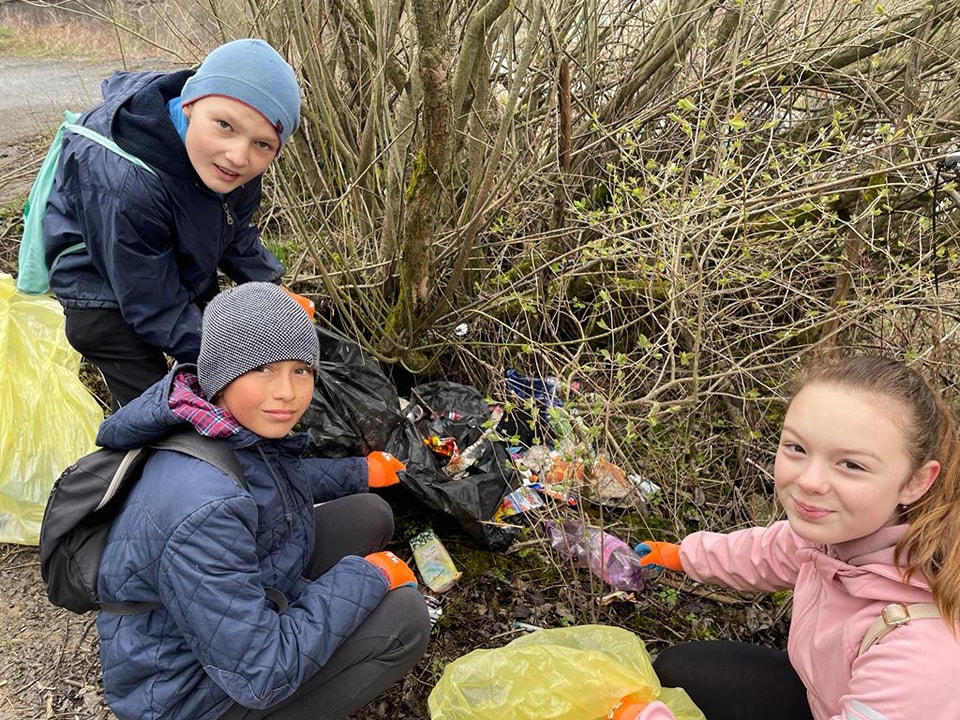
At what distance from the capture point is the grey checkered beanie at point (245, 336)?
61.3 inches

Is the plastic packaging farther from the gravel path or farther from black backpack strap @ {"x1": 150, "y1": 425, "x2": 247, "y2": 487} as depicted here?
the gravel path

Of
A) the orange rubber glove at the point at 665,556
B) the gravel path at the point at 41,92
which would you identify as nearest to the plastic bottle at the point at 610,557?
the orange rubber glove at the point at 665,556

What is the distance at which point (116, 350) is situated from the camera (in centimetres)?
219

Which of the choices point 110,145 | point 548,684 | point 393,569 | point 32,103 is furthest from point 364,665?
point 32,103

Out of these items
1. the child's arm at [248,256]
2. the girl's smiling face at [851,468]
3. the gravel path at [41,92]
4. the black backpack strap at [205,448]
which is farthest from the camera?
the gravel path at [41,92]

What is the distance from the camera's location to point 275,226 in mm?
3965

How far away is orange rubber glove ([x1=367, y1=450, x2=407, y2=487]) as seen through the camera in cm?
237

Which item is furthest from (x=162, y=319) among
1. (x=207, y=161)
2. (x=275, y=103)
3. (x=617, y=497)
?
(x=617, y=497)

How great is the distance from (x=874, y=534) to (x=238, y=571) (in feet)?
4.38

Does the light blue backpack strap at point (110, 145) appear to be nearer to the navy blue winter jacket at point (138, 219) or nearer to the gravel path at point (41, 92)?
the navy blue winter jacket at point (138, 219)

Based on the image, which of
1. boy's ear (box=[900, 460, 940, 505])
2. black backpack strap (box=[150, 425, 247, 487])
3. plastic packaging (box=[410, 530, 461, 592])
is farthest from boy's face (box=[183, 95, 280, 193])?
boy's ear (box=[900, 460, 940, 505])

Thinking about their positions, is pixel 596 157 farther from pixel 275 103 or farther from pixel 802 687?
pixel 802 687

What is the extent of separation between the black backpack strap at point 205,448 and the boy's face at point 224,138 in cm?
77

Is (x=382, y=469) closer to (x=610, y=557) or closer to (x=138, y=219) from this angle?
(x=610, y=557)
